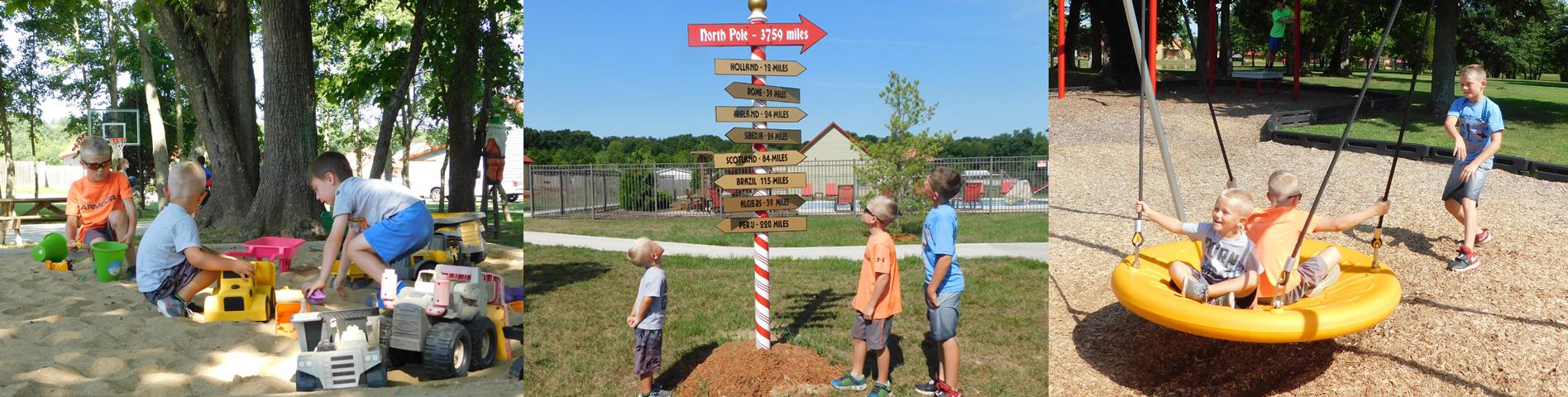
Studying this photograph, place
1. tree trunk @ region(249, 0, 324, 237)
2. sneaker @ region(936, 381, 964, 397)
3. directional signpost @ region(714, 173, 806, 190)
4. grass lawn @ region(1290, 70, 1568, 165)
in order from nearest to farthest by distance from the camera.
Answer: sneaker @ region(936, 381, 964, 397) < directional signpost @ region(714, 173, 806, 190) < tree trunk @ region(249, 0, 324, 237) < grass lawn @ region(1290, 70, 1568, 165)

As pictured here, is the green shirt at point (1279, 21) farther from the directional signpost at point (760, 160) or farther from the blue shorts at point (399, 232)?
the blue shorts at point (399, 232)

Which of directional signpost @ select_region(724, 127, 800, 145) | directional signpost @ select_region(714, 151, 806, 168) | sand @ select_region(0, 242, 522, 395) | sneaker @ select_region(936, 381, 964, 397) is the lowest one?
sneaker @ select_region(936, 381, 964, 397)

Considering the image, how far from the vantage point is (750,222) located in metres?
4.43

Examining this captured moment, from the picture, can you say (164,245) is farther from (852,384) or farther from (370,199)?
(852,384)

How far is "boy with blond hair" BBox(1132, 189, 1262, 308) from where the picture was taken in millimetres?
4109

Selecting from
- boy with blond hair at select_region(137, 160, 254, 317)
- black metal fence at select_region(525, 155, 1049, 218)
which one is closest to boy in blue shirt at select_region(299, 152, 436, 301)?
boy with blond hair at select_region(137, 160, 254, 317)

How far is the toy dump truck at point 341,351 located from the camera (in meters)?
3.93

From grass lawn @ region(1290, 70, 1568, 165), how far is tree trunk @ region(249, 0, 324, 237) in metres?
11.0

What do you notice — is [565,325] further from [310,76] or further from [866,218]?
[310,76]

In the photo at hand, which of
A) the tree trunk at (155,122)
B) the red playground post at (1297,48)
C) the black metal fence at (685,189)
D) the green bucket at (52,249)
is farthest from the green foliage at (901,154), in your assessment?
the tree trunk at (155,122)

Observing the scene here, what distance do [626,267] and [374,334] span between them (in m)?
3.36

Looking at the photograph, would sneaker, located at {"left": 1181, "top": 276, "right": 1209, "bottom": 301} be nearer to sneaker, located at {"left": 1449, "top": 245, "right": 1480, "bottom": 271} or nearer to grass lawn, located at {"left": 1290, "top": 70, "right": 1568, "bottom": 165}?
sneaker, located at {"left": 1449, "top": 245, "right": 1480, "bottom": 271}

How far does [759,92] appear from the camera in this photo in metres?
4.28

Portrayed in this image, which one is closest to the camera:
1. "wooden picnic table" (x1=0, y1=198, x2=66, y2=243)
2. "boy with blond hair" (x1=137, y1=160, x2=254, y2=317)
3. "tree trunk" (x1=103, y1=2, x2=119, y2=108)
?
"boy with blond hair" (x1=137, y1=160, x2=254, y2=317)
